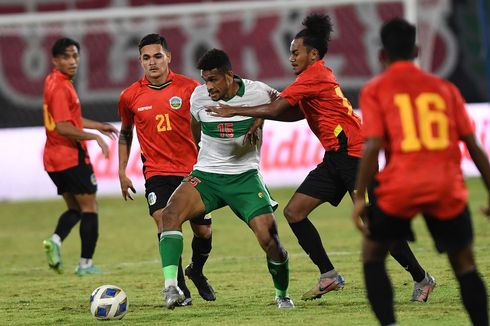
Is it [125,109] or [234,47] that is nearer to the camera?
[125,109]

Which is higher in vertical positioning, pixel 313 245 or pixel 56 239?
pixel 313 245

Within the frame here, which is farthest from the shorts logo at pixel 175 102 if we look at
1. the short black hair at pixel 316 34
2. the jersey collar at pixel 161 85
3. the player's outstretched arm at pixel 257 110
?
the short black hair at pixel 316 34

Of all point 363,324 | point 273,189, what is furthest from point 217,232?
point 363,324

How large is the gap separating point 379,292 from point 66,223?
21.0 feet

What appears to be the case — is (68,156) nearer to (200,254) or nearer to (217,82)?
(200,254)

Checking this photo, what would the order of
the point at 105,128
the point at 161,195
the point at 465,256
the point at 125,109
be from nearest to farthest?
the point at 465,256 → the point at 161,195 → the point at 125,109 → the point at 105,128

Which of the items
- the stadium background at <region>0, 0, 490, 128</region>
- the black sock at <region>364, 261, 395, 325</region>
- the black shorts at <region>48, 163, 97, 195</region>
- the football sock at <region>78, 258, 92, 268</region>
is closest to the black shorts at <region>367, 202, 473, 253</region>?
the black sock at <region>364, 261, 395, 325</region>

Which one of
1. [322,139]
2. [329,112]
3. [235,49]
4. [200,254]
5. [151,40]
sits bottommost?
[235,49]

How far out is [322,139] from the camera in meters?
8.79

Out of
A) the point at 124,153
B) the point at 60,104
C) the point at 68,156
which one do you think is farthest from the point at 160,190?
the point at 68,156

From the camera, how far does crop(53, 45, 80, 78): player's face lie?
38.4 feet

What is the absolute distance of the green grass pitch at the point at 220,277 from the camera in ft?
26.1

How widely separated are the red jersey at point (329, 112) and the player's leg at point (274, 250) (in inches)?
36.0

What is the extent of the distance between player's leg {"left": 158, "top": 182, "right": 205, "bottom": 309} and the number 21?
2.62 metres
